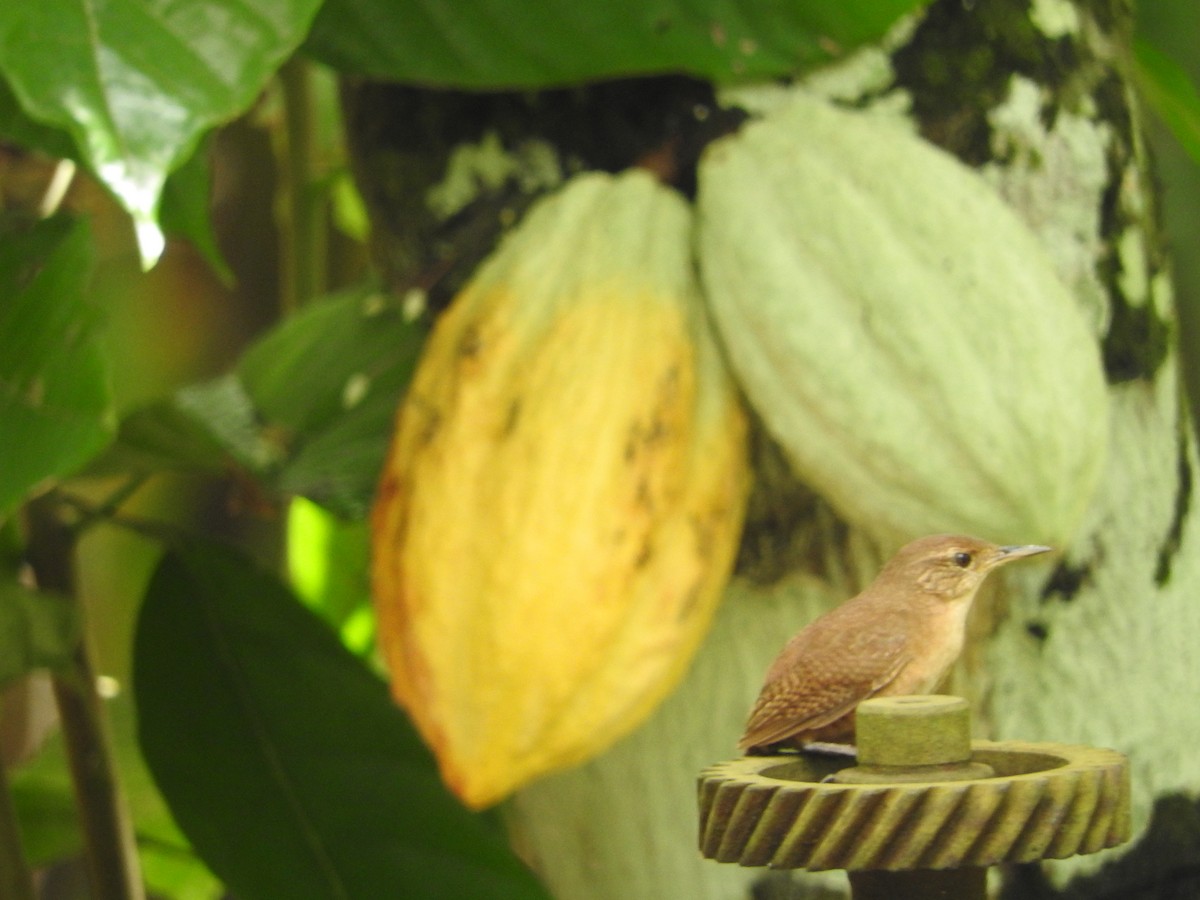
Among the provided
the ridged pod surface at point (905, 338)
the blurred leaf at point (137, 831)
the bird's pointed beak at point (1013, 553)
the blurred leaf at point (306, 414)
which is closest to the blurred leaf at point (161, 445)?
the blurred leaf at point (306, 414)

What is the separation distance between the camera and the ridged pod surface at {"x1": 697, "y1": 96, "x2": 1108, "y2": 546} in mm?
281

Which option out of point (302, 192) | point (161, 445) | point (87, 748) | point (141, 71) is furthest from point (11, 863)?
point (302, 192)

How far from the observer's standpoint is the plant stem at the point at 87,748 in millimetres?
439

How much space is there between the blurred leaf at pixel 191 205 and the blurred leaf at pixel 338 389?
6cm

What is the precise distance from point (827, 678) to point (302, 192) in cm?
54

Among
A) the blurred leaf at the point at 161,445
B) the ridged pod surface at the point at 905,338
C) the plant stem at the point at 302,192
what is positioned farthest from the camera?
the plant stem at the point at 302,192

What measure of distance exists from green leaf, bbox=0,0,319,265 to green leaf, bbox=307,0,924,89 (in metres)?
0.10

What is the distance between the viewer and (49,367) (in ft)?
1.14

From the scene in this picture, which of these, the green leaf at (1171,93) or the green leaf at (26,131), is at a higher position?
the green leaf at (1171,93)

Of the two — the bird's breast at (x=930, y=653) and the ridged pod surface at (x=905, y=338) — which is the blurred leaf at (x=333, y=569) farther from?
the bird's breast at (x=930, y=653)

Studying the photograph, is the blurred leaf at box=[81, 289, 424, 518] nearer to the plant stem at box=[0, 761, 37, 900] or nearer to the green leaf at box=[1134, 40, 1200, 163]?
the plant stem at box=[0, 761, 37, 900]

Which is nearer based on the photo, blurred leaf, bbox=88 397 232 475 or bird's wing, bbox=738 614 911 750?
bird's wing, bbox=738 614 911 750

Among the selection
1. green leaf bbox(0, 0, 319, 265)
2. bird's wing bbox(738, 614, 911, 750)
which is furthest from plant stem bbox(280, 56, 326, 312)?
bird's wing bbox(738, 614, 911, 750)

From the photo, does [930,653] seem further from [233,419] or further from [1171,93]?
[233,419]
